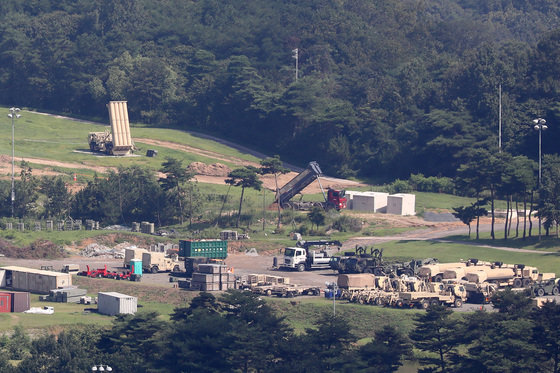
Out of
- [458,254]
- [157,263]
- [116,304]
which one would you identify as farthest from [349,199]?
[116,304]

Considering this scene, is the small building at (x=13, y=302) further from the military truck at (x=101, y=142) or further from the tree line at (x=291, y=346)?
the military truck at (x=101, y=142)

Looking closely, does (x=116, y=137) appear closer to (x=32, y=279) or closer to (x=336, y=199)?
(x=336, y=199)

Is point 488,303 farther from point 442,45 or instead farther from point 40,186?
point 442,45

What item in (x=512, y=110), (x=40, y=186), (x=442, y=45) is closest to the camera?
(x=40, y=186)

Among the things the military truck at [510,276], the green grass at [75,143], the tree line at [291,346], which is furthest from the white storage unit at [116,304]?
the green grass at [75,143]

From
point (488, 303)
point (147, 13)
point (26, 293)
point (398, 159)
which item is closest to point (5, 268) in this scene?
point (26, 293)

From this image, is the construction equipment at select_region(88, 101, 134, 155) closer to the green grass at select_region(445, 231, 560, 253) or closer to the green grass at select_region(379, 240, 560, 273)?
the green grass at select_region(379, 240, 560, 273)
